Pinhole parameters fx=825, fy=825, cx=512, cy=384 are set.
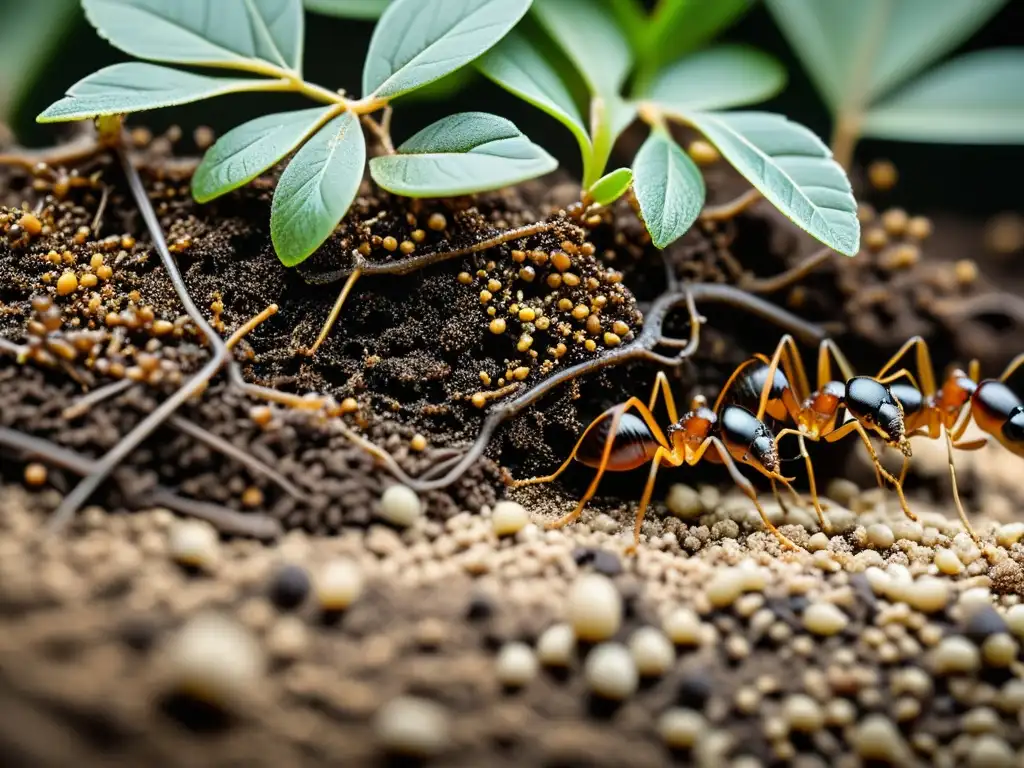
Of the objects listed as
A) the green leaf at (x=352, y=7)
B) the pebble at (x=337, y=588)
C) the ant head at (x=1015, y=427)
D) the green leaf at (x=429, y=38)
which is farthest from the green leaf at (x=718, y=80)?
the pebble at (x=337, y=588)

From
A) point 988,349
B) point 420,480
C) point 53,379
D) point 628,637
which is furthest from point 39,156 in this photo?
point 988,349

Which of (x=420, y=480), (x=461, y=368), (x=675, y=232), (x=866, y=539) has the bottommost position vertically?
(x=866, y=539)

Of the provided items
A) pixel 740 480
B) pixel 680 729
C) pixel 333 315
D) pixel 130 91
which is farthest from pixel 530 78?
pixel 680 729

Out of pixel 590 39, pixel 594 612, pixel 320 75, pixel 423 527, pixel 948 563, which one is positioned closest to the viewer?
pixel 594 612

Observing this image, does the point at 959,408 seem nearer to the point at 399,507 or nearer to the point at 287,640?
the point at 399,507

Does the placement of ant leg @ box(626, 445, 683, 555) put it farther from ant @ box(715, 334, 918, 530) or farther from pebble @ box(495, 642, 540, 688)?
pebble @ box(495, 642, 540, 688)

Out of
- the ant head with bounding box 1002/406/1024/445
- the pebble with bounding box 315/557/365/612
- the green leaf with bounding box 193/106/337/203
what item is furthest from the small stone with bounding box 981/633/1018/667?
the green leaf with bounding box 193/106/337/203

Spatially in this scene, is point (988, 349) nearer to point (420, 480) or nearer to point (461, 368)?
point (461, 368)
